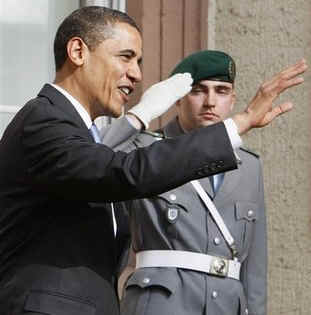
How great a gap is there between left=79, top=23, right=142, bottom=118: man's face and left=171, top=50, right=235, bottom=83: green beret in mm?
1384

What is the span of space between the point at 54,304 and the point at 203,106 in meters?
1.75

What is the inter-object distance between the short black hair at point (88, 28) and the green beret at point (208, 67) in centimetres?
131

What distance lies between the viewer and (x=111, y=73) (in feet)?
11.1

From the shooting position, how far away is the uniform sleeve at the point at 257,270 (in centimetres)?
473

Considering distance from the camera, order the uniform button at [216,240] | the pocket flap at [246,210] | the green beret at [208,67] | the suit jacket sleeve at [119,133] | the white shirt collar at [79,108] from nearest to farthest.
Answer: the white shirt collar at [79,108] < the suit jacket sleeve at [119,133] < the uniform button at [216,240] < the pocket flap at [246,210] < the green beret at [208,67]

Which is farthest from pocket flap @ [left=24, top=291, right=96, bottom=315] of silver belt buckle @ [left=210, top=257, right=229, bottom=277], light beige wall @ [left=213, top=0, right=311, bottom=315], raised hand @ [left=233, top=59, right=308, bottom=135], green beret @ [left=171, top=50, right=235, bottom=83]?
light beige wall @ [left=213, top=0, right=311, bottom=315]

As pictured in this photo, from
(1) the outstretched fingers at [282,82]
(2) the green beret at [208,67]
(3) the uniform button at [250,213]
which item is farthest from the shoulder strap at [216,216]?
(1) the outstretched fingers at [282,82]

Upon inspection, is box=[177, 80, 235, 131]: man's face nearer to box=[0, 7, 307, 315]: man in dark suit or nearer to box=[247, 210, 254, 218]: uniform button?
box=[247, 210, 254, 218]: uniform button

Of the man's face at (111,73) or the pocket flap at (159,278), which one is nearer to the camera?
the man's face at (111,73)

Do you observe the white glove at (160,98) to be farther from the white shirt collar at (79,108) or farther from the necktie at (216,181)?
the necktie at (216,181)

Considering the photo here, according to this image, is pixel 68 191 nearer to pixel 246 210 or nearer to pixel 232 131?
pixel 232 131

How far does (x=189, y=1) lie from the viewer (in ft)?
19.9

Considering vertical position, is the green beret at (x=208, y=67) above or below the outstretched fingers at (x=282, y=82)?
below

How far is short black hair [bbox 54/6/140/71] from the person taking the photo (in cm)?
343
